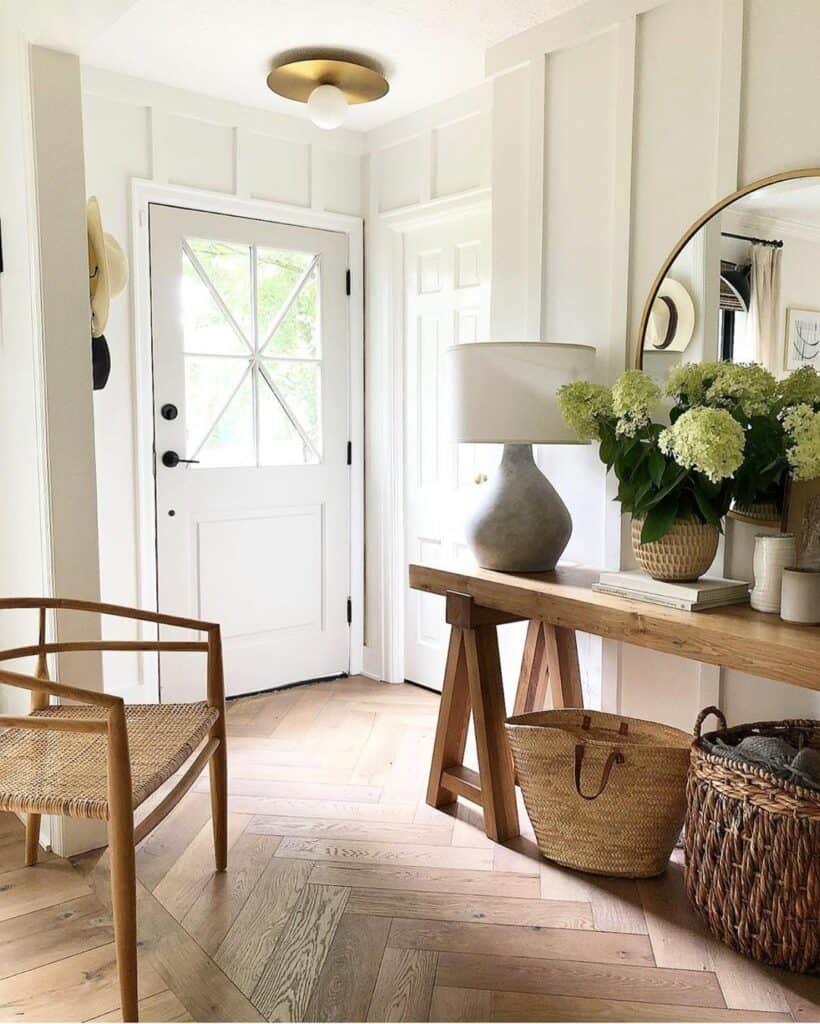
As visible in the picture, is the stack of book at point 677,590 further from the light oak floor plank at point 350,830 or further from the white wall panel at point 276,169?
the white wall panel at point 276,169

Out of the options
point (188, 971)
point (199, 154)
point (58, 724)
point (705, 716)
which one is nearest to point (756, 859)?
point (705, 716)

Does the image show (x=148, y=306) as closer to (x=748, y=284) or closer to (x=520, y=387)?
(x=520, y=387)

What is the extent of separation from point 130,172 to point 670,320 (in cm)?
198

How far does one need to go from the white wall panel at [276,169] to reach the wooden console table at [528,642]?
1781 millimetres

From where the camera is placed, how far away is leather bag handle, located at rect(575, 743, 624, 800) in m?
2.19

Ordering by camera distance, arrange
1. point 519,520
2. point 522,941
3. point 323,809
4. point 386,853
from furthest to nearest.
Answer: point 323,809, point 519,520, point 386,853, point 522,941

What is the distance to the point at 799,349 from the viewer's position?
2.17m

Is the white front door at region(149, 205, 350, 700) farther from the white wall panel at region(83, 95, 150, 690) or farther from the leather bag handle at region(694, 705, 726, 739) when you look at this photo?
the leather bag handle at region(694, 705, 726, 739)

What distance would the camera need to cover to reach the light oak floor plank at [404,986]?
1.75m

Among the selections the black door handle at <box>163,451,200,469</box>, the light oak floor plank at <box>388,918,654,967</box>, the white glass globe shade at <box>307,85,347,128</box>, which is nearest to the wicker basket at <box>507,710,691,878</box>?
the light oak floor plank at <box>388,918,654,967</box>

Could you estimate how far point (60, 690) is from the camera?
1661 millimetres

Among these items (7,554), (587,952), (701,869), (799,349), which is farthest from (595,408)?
(7,554)

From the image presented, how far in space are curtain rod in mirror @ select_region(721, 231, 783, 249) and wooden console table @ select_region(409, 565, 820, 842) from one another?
89cm

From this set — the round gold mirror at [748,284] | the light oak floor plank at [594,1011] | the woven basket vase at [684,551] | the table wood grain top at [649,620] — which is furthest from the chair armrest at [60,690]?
the round gold mirror at [748,284]
